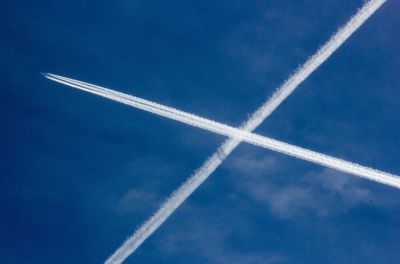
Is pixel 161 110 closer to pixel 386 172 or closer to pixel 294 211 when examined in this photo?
pixel 294 211

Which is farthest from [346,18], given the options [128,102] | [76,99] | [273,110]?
[76,99]

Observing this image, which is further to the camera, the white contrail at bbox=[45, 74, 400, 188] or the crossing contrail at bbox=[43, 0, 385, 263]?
the white contrail at bbox=[45, 74, 400, 188]

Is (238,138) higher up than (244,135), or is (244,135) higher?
(244,135)

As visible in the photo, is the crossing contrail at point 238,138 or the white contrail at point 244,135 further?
the white contrail at point 244,135
